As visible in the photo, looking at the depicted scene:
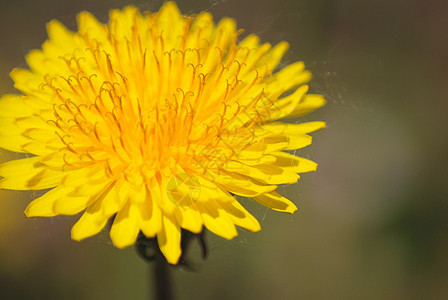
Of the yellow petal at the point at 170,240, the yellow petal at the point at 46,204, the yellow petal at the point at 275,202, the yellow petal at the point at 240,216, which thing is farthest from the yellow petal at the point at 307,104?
the yellow petal at the point at 46,204

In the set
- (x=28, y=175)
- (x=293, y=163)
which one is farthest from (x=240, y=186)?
(x=28, y=175)

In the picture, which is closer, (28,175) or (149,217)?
(149,217)

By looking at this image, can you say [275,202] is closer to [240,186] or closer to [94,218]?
[240,186]

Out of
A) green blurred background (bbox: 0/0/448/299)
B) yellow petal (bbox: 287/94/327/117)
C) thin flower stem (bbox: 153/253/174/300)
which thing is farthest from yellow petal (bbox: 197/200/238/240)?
green blurred background (bbox: 0/0/448/299)

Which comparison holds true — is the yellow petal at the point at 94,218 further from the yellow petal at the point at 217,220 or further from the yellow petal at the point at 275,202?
the yellow petal at the point at 275,202

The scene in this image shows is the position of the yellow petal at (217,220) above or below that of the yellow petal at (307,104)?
below
